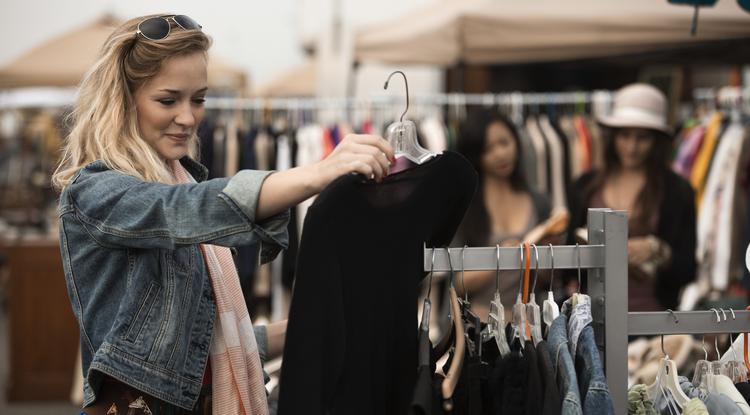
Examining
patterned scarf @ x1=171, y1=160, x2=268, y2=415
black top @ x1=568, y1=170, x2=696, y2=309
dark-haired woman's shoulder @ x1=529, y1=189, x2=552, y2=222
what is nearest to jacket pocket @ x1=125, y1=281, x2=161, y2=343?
patterned scarf @ x1=171, y1=160, x2=268, y2=415

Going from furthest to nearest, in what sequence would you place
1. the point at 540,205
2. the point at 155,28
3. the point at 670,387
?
the point at 540,205
the point at 670,387
the point at 155,28

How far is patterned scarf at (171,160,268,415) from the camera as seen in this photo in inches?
77.4

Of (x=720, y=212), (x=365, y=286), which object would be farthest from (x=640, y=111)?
(x=365, y=286)

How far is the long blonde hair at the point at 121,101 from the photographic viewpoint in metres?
1.86

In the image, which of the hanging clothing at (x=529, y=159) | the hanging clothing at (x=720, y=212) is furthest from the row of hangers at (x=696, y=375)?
the hanging clothing at (x=529, y=159)

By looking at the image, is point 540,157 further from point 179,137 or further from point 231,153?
point 179,137

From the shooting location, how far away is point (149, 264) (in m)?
1.83

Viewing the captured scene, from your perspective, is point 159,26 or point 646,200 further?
point 646,200

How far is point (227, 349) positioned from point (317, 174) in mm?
567

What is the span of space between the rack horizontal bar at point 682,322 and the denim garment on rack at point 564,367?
0.17m

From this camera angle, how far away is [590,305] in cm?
200

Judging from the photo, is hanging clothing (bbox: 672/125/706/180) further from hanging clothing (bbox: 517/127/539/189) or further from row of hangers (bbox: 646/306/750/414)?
row of hangers (bbox: 646/306/750/414)

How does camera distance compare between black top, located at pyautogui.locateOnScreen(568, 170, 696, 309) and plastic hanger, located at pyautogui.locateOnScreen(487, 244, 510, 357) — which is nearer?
plastic hanger, located at pyautogui.locateOnScreen(487, 244, 510, 357)

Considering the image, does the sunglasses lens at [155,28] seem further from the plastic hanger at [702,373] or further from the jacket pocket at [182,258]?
the plastic hanger at [702,373]
